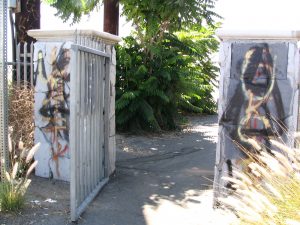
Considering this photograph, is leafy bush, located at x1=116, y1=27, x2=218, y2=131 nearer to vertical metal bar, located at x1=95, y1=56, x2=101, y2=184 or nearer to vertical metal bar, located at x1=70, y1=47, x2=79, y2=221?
vertical metal bar, located at x1=95, y1=56, x2=101, y2=184

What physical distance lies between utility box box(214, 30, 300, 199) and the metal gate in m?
1.68

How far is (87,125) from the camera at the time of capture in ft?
17.5

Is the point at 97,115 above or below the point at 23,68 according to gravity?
below

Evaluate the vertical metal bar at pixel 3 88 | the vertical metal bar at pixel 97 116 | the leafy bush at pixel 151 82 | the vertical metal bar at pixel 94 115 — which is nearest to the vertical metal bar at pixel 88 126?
the vertical metal bar at pixel 94 115

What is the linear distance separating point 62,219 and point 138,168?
9.63 feet

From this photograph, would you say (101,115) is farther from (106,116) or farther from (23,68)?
(23,68)

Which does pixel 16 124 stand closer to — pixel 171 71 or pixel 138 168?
pixel 138 168

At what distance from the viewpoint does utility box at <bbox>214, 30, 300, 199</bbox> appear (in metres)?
4.73

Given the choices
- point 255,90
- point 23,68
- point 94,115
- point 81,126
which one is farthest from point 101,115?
point 255,90

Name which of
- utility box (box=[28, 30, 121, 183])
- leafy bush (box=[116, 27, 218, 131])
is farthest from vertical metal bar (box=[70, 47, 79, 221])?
leafy bush (box=[116, 27, 218, 131])

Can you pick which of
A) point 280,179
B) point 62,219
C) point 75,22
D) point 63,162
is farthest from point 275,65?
point 75,22

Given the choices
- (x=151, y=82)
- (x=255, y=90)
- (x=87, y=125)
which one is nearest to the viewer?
(x=255, y=90)

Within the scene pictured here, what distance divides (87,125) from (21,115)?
6.13 feet

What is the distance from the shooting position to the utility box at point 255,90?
4.73 meters
